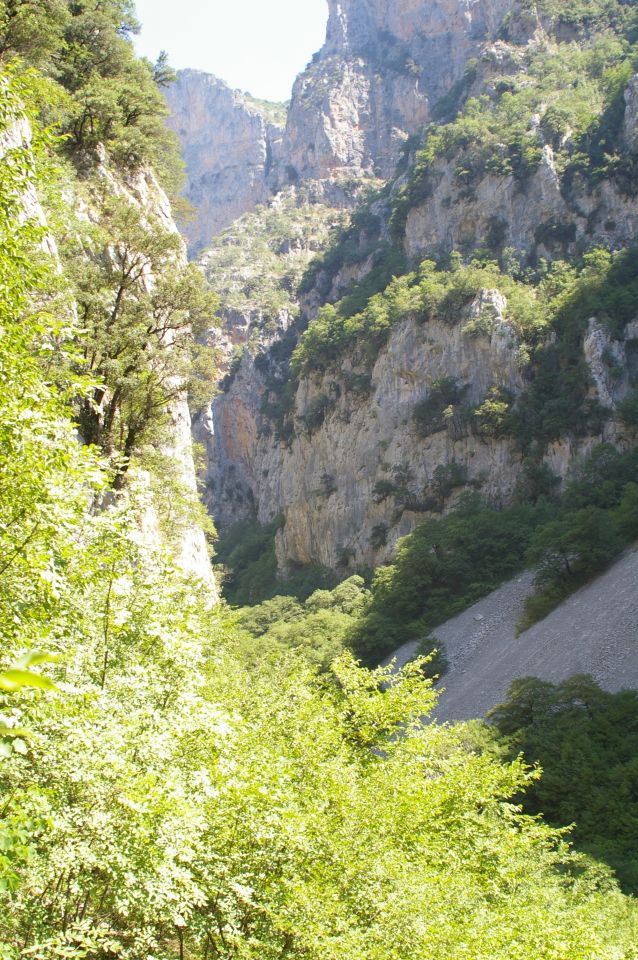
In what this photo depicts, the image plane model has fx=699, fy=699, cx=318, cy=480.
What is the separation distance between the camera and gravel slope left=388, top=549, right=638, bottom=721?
25344mm

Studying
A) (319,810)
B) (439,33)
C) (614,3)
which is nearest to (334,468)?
(319,810)

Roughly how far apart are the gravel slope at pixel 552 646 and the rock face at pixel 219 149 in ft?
344

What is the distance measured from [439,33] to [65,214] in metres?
109

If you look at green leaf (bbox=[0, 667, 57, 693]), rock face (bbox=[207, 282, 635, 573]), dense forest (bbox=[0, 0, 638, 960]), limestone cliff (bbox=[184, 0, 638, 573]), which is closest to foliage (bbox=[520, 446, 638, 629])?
limestone cliff (bbox=[184, 0, 638, 573])

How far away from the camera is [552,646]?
28.4 metres

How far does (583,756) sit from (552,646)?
33.7ft

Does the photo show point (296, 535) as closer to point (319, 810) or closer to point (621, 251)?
point (621, 251)

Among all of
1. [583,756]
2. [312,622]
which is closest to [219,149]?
[312,622]

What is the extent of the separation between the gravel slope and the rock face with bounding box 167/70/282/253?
10478 centimetres

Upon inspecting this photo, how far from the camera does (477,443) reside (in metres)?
48.6

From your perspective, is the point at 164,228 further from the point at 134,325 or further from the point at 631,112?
the point at 631,112

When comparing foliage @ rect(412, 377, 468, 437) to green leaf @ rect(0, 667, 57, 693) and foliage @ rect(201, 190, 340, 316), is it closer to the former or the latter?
foliage @ rect(201, 190, 340, 316)

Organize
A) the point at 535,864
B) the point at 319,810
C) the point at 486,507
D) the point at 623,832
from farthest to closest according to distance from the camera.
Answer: the point at 486,507 < the point at 623,832 < the point at 535,864 < the point at 319,810

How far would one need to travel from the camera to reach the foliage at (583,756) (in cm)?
1628
